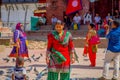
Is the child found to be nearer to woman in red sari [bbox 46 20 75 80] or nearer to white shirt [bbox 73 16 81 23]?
woman in red sari [bbox 46 20 75 80]

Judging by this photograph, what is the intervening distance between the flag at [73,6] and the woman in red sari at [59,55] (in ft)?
75.3

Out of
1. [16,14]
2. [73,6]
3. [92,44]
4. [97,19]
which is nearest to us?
[92,44]

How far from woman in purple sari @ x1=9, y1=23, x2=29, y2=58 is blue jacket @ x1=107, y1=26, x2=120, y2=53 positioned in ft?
13.0

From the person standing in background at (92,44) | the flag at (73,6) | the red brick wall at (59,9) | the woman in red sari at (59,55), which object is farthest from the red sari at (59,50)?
the red brick wall at (59,9)

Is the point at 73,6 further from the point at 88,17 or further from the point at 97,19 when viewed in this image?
the point at 97,19

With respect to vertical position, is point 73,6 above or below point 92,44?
above

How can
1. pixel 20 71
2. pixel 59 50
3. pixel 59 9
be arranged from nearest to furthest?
pixel 20 71 < pixel 59 50 < pixel 59 9

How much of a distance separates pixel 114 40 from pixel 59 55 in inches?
89.8

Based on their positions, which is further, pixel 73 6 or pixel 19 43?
pixel 73 6

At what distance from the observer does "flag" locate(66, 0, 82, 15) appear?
30938 mm

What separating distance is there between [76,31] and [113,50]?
19.6 m

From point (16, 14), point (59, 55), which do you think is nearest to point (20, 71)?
Answer: point (59, 55)

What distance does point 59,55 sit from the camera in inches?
316

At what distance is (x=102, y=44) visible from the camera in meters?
20.4
